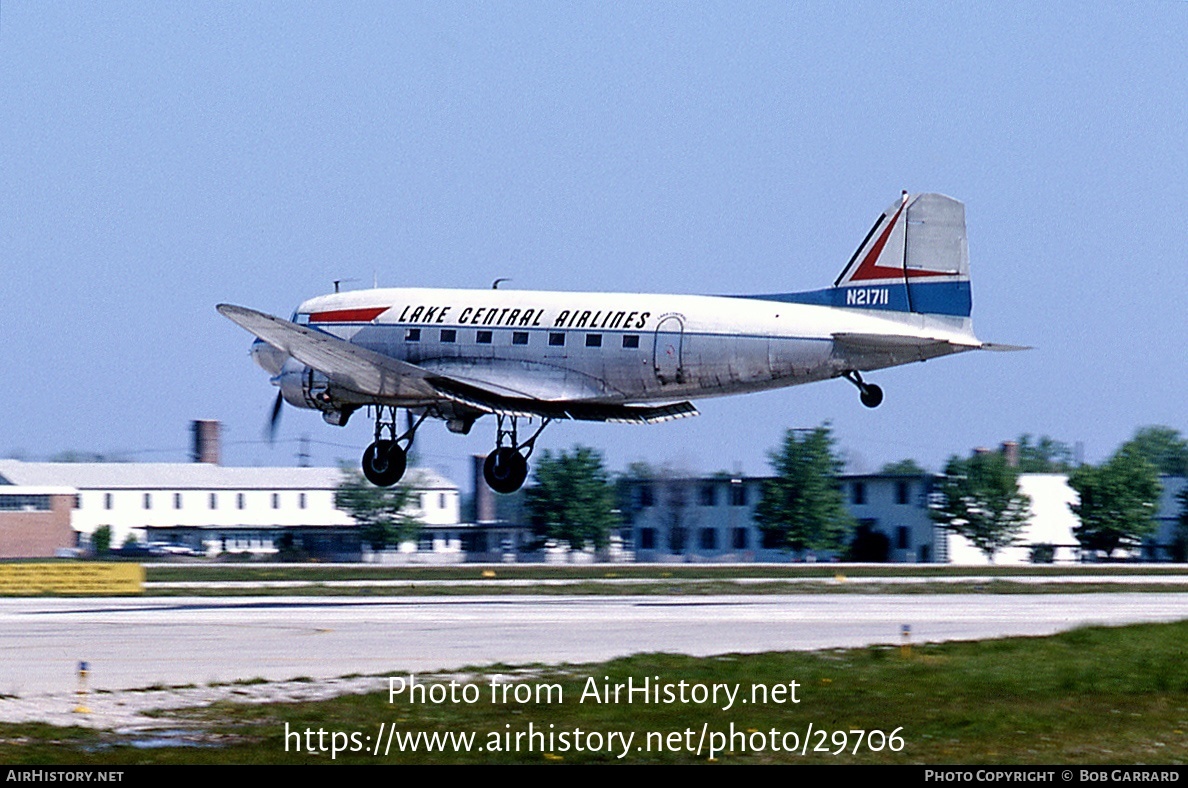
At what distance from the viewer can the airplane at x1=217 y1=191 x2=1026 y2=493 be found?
39.3m

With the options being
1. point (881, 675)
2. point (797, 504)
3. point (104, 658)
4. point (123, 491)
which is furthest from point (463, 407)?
point (123, 491)

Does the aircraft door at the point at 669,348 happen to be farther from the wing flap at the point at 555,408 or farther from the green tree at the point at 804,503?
the green tree at the point at 804,503

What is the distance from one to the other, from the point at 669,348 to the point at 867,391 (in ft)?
16.3

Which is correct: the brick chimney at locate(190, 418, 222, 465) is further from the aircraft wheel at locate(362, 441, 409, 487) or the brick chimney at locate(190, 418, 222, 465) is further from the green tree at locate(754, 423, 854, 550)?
the aircraft wheel at locate(362, 441, 409, 487)

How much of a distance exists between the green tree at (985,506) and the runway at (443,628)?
63.9 metres

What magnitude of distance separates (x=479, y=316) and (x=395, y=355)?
2584mm

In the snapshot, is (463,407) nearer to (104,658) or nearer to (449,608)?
→ (449,608)

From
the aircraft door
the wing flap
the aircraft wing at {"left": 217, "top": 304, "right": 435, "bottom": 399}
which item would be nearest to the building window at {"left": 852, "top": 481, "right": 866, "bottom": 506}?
the wing flap

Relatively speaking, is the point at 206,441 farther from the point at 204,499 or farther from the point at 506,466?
the point at 506,466

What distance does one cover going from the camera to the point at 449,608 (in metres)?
42.8

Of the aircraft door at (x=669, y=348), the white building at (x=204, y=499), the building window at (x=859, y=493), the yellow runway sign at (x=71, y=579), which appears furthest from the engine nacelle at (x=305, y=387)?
the white building at (x=204, y=499)

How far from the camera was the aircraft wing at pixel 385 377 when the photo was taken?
4131cm

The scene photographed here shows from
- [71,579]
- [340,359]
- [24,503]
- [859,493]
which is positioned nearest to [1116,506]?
[859,493]

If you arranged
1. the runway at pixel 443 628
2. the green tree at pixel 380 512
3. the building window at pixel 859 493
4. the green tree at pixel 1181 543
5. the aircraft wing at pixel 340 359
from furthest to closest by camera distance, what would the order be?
the building window at pixel 859 493, the green tree at pixel 380 512, the green tree at pixel 1181 543, the aircraft wing at pixel 340 359, the runway at pixel 443 628
